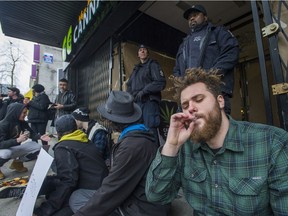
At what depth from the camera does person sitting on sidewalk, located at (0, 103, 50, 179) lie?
387cm

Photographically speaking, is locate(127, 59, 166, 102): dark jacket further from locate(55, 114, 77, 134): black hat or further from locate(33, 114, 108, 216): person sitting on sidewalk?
locate(33, 114, 108, 216): person sitting on sidewalk

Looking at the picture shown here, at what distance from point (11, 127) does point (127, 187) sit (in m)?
3.34

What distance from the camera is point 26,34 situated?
21.3 feet

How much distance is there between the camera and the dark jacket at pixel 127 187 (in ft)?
5.58

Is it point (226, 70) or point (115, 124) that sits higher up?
point (226, 70)

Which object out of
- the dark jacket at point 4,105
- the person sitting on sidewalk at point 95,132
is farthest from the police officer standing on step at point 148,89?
the dark jacket at point 4,105

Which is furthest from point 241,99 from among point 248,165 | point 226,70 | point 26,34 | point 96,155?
point 26,34

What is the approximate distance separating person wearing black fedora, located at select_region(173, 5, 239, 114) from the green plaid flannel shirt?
96cm

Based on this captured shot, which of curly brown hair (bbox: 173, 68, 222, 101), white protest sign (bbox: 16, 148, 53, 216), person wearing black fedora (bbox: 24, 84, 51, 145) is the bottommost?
A: white protest sign (bbox: 16, 148, 53, 216)

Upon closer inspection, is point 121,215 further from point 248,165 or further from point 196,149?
point 248,165

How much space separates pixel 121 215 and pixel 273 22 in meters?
2.26

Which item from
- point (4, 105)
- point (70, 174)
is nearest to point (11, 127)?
point (4, 105)

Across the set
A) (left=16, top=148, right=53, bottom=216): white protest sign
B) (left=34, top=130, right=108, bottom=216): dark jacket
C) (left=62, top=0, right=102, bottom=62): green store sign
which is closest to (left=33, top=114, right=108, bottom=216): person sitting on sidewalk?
(left=34, top=130, right=108, bottom=216): dark jacket

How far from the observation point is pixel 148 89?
347cm
